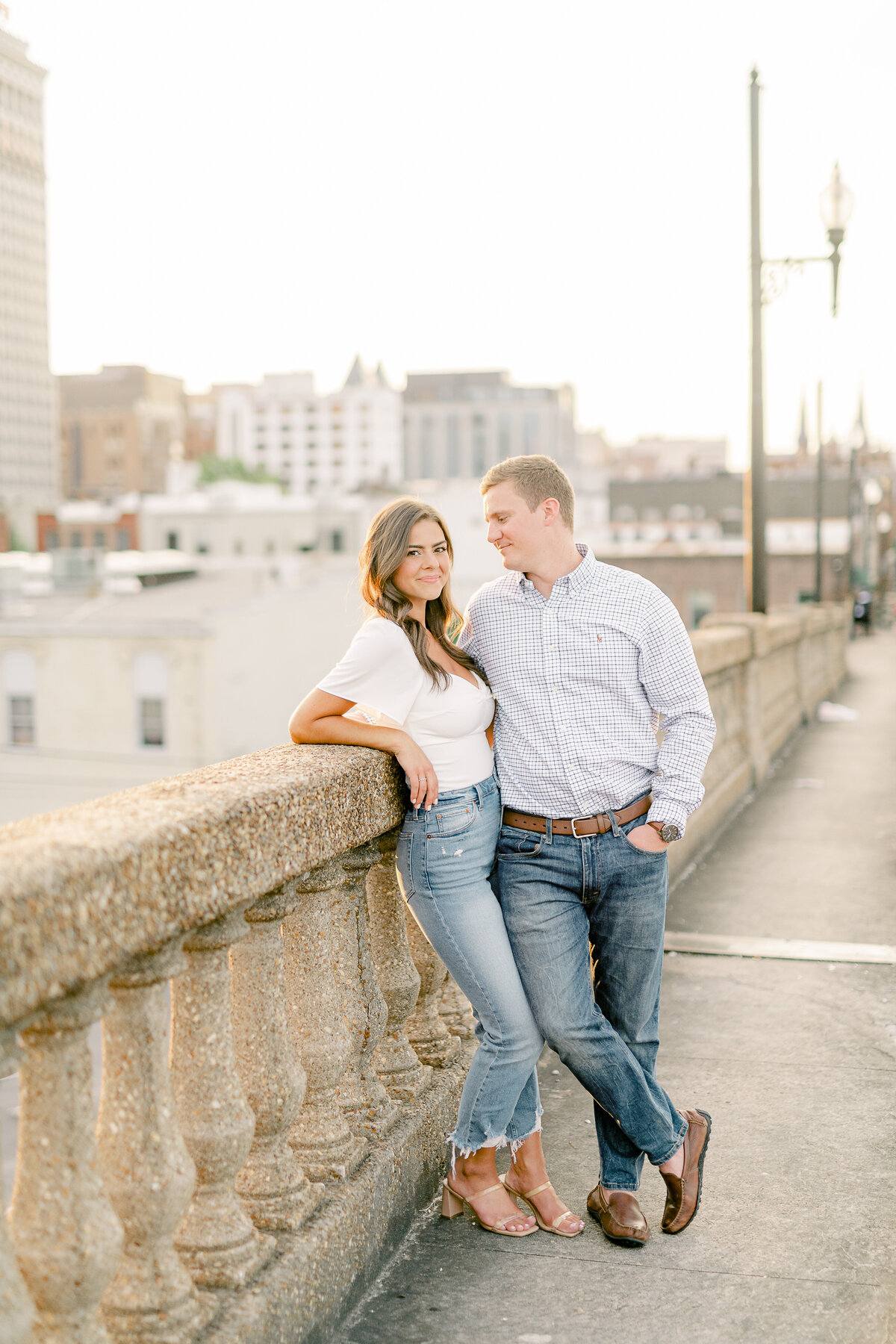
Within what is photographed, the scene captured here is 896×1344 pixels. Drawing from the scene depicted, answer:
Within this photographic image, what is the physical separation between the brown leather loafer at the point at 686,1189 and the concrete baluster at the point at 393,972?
780 mm

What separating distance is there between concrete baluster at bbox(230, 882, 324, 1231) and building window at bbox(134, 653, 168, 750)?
4209 cm

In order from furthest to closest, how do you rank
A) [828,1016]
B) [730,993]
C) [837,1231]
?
1. [730,993]
2. [828,1016]
3. [837,1231]

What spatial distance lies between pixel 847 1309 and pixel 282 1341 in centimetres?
141

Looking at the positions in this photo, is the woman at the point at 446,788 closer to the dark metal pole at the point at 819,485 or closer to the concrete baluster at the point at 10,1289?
the concrete baluster at the point at 10,1289

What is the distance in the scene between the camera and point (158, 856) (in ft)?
7.50

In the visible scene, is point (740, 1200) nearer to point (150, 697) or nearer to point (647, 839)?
point (647, 839)

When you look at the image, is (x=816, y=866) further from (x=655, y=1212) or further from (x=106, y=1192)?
(x=106, y=1192)

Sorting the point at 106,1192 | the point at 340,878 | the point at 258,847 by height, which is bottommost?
the point at 106,1192

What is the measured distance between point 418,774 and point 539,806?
399 millimetres

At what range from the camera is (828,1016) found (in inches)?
217

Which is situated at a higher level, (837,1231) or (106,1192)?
(106,1192)

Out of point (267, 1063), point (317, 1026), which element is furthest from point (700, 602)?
point (267, 1063)

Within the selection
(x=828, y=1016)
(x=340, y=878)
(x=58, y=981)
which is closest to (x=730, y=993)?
(x=828, y=1016)

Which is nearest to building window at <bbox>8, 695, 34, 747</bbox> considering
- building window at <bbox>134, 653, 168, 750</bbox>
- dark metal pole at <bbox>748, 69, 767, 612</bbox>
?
building window at <bbox>134, 653, 168, 750</bbox>
